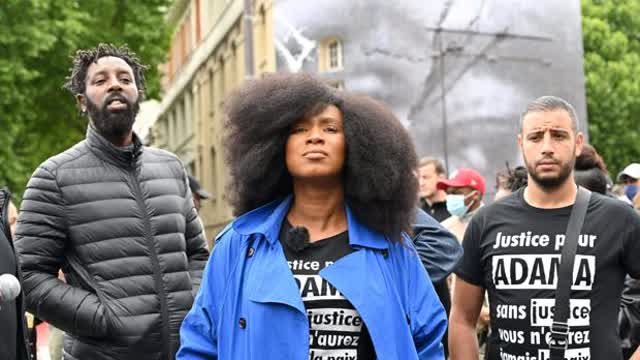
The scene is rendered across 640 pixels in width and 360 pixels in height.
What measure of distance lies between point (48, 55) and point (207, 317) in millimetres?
20565

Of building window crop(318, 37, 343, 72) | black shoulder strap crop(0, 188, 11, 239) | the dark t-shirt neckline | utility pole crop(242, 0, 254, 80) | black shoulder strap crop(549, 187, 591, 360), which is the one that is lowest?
black shoulder strap crop(549, 187, 591, 360)

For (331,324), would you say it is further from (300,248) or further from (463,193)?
(463,193)

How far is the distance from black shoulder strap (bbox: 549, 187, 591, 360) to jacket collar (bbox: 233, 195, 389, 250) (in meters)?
1.20

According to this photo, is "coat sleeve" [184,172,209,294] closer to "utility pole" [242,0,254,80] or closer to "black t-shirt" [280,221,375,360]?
"black t-shirt" [280,221,375,360]

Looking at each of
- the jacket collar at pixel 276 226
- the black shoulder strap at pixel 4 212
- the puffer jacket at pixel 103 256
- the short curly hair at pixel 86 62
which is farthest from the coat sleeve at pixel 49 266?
the jacket collar at pixel 276 226

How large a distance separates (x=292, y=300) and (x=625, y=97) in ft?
126

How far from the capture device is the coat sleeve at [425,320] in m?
3.45

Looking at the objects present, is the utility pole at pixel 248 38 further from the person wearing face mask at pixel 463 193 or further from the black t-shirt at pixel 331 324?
the black t-shirt at pixel 331 324

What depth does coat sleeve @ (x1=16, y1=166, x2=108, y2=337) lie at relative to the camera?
451cm

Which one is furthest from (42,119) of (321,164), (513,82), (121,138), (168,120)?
(168,120)

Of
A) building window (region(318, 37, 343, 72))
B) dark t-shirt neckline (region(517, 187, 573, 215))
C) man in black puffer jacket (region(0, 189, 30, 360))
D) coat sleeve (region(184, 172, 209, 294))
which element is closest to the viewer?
man in black puffer jacket (region(0, 189, 30, 360))

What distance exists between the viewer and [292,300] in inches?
133

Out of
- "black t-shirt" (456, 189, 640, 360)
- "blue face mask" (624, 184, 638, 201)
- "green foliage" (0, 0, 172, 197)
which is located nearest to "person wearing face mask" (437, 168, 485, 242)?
"blue face mask" (624, 184, 638, 201)

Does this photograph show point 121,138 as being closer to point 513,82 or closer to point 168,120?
Result: point 513,82
